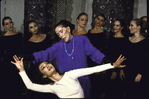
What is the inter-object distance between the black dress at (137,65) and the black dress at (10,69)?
4.49 feet

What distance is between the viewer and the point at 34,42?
2229 mm

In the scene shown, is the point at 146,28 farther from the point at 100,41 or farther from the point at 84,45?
the point at 84,45

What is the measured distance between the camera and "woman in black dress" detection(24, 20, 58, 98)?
2.20 metres

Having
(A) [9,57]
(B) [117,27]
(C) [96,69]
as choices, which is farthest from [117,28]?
(A) [9,57]

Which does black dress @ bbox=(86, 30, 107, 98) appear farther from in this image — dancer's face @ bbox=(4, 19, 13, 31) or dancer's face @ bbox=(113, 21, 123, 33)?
dancer's face @ bbox=(4, 19, 13, 31)

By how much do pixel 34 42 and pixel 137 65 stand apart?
128cm

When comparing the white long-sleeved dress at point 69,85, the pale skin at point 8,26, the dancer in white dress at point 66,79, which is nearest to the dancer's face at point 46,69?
the dancer in white dress at point 66,79

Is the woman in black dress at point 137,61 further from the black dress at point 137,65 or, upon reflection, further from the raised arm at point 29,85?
the raised arm at point 29,85

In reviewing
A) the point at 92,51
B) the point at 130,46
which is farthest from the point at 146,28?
the point at 92,51

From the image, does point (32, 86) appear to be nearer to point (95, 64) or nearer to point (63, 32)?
point (63, 32)

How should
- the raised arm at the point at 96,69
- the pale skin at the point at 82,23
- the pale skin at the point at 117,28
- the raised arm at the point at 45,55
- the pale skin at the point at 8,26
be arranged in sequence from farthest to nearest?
the pale skin at the point at 8,26 → the pale skin at the point at 82,23 → the pale skin at the point at 117,28 → the raised arm at the point at 45,55 → the raised arm at the point at 96,69

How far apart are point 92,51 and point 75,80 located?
396mm

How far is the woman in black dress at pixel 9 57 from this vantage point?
229 centimetres

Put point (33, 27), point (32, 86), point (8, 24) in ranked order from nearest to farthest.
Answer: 1. point (32, 86)
2. point (33, 27)
3. point (8, 24)
